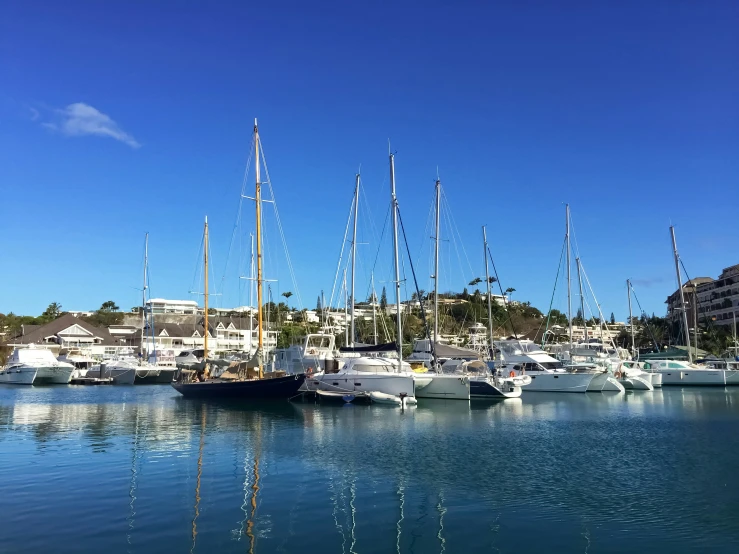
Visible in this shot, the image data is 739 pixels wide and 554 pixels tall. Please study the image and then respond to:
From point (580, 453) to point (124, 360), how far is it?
72206mm

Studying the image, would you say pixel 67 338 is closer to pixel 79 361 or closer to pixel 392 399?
pixel 79 361

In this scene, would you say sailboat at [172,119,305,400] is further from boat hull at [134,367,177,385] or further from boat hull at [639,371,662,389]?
boat hull at [639,371,662,389]

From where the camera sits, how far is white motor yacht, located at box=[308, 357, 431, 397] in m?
41.9

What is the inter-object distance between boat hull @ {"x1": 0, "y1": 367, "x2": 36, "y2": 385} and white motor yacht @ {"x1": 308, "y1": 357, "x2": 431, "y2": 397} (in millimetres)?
44286

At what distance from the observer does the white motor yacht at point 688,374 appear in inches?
2502

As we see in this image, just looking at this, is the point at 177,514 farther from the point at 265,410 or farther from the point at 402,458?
the point at 265,410

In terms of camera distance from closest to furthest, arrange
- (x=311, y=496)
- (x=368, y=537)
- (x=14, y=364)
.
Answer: (x=368, y=537) → (x=311, y=496) → (x=14, y=364)

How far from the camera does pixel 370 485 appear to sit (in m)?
17.5

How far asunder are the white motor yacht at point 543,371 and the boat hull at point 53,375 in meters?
51.8

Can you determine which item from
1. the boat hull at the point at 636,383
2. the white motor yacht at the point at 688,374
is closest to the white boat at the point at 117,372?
the boat hull at the point at 636,383

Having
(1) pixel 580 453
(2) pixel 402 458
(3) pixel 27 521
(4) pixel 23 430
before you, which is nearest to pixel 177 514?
(3) pixel 27 521

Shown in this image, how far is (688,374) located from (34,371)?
74597mm

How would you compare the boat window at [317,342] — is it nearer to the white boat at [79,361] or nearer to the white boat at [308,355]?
the white boat at [308,355]

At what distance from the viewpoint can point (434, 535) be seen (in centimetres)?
1289
